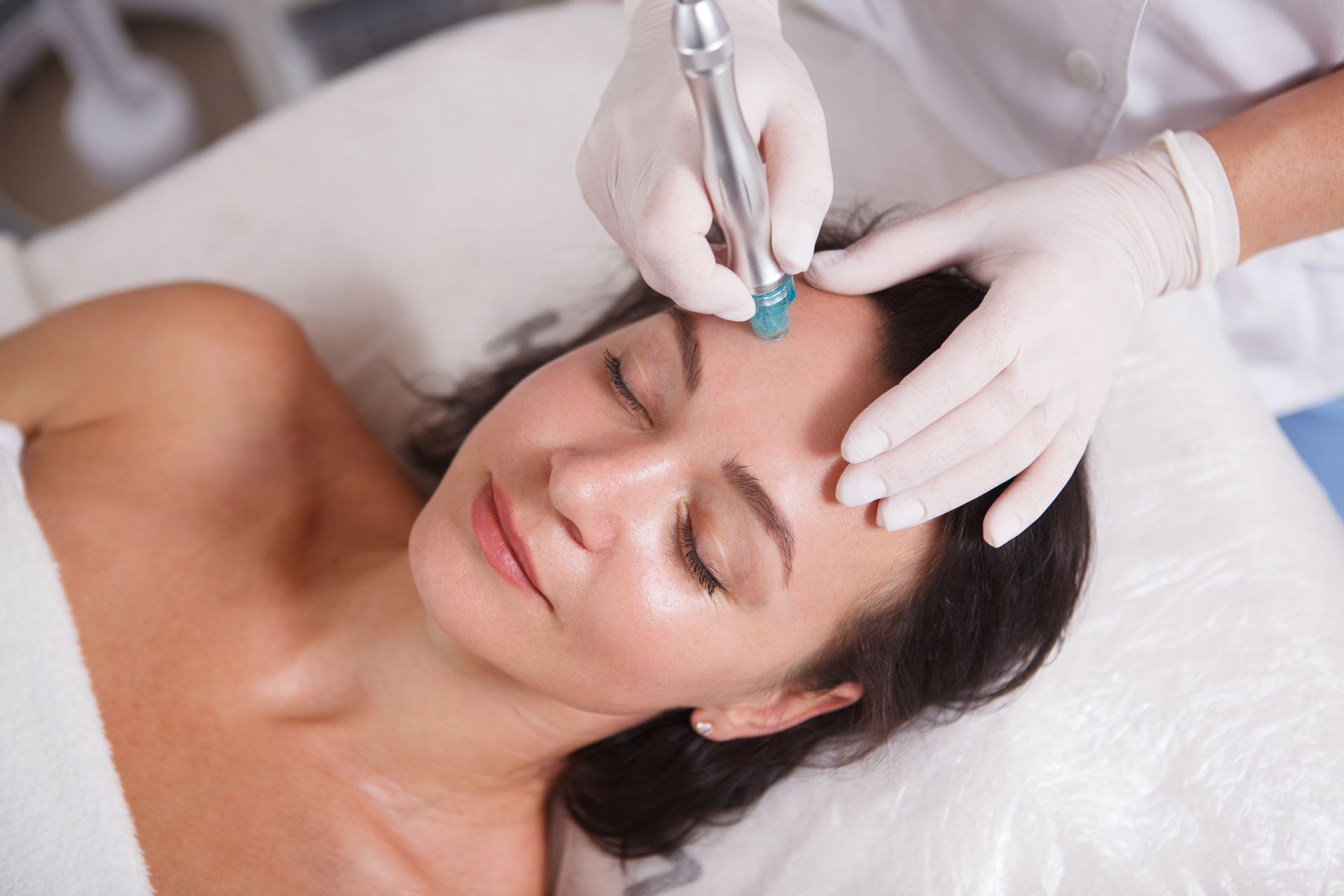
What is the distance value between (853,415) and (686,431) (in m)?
0.17

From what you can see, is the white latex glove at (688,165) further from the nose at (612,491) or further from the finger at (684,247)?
the nose at (612,491)

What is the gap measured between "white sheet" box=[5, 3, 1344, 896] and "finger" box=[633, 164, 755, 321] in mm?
649

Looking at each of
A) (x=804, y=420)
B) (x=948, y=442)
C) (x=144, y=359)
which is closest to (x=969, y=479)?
(x=948, y=442)

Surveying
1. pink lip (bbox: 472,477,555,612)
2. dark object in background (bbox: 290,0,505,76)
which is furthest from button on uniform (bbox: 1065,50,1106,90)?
dark object in background (bbox: 290,0,505,76)

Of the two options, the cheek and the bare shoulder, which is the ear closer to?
the cheek

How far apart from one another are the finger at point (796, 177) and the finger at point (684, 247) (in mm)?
57

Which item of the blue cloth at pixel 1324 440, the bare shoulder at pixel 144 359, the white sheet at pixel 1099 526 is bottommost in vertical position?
the blue cloth at pixel 1324 440

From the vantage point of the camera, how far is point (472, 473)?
107cm

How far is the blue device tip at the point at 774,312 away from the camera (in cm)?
92

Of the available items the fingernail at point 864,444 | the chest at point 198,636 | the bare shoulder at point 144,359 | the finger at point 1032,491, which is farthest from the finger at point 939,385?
the bare shoulder at point 144,359

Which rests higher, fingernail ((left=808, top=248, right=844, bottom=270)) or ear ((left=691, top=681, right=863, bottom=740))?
fingernail ((left=808, top=248, right=844, bottom=270))

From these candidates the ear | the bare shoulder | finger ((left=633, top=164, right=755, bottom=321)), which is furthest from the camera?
the bare shoulder

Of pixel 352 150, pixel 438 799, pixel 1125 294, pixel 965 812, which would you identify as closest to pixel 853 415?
pixel 1125 294

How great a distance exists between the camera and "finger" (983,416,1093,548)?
991 millimetres
